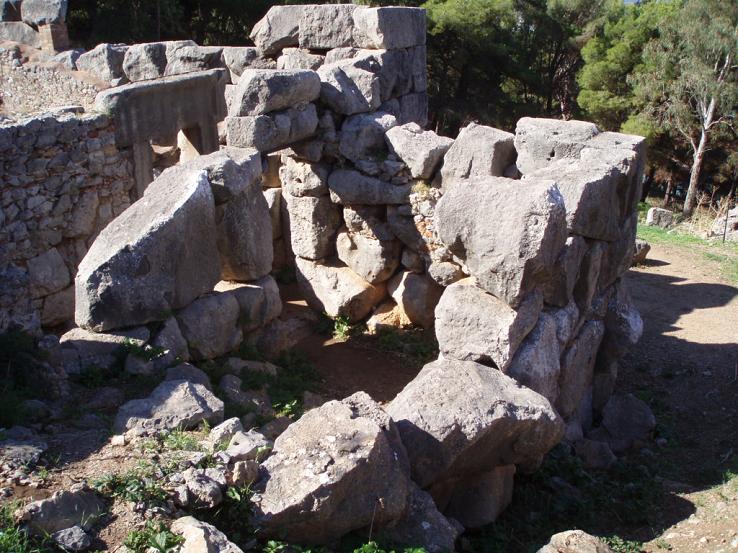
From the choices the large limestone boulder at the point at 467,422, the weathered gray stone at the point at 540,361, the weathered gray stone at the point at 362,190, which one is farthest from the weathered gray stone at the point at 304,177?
the large limestone boulder at the point at 467,422

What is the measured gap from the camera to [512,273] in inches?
236

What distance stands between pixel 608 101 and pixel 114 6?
42.8 feet

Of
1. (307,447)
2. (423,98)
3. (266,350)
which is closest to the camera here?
(307,447)

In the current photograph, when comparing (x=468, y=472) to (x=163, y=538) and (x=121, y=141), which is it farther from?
(x=121, y=141)

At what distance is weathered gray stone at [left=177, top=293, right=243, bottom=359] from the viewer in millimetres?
6828

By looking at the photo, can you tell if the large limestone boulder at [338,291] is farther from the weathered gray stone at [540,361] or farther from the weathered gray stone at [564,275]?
the weathered gray stone at [540,361]

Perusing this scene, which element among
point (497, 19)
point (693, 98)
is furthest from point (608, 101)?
point (497, 19)

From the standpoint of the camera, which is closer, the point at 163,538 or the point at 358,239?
the point at 163,538

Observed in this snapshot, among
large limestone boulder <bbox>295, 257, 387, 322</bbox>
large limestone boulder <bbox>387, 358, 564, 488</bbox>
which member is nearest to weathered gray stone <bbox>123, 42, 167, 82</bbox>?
large limestone boulder <bbox>295, 257, 387, 322</bbox>

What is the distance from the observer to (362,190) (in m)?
9.58

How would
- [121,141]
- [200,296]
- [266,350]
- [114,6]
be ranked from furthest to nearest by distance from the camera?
1. [114,6]
2. [121,141]
3. [266,350]
4. [200,296]

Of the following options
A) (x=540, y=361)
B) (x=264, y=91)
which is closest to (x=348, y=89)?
(x=264, y=91)

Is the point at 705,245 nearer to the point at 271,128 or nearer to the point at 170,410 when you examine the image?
the point at 271,128

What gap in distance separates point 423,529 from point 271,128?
510cm
